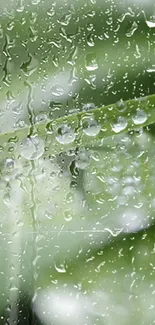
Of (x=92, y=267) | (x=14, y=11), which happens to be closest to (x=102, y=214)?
(x=92, y=267)

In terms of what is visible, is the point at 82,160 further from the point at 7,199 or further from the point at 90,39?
the point at 90,39

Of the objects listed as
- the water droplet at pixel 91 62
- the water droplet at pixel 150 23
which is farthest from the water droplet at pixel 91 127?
the water droplet at pixel 150 23

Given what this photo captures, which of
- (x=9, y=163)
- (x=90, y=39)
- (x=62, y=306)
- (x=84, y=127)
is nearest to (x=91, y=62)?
(x=90, y=39)

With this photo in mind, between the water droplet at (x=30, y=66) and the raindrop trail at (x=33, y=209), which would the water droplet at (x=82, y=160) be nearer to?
the raindrop trail at (x=33, y=209)

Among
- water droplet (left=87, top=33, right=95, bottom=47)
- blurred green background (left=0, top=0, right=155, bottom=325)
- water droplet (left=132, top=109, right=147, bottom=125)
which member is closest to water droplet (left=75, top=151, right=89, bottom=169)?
blurred green background (left=0, top=0, right=155, bottom=325)

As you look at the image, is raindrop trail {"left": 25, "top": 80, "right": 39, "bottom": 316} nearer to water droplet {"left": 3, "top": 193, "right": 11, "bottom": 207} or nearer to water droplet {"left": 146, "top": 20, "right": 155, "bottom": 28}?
water droplet {"left": 3, "top": 193, "right": 11, "bottom": 207}

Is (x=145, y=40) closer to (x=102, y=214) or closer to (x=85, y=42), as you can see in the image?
(x=85, y=42)
